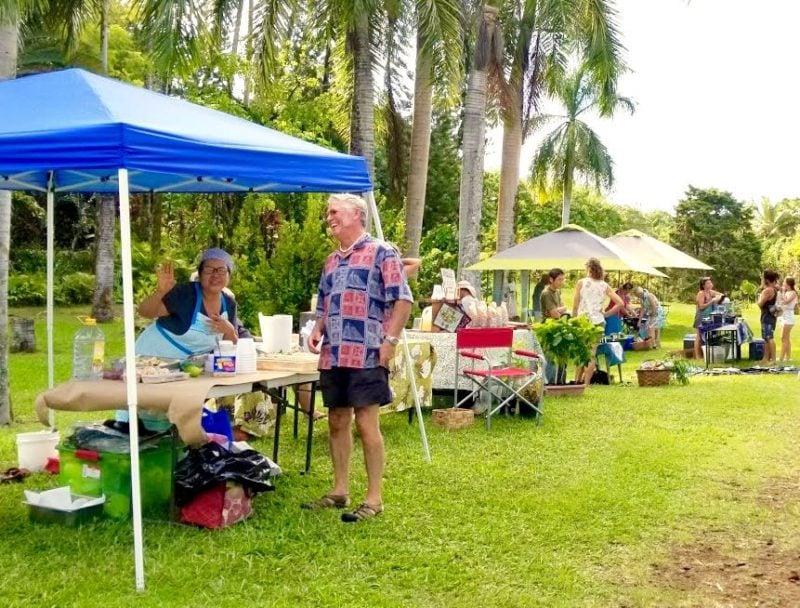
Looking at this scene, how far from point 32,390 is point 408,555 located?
7.33m

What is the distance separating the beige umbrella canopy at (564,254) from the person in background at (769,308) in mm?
2454

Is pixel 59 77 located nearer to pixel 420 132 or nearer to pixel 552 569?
pixel 552 569

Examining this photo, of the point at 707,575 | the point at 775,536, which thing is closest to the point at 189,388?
the point at 707,575

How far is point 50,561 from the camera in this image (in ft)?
13.2

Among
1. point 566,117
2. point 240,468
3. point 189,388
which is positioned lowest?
point 240,468

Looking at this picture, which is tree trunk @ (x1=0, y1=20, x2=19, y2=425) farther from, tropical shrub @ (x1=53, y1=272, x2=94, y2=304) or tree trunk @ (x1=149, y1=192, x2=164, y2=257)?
tropical shrub @ (x1=53, y1=272, x2=94, y2=304)

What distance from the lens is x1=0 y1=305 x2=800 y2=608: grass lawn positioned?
149 inches

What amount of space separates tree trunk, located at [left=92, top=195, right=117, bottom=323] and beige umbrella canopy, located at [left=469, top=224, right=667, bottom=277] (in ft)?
31.7

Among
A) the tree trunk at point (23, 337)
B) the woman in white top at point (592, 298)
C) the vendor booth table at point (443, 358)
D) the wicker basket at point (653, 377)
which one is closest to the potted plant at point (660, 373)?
the wicker basket at point (653, 377)

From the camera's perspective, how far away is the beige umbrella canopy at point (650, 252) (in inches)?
744

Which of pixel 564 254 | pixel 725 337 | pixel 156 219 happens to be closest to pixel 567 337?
pixel 564 254

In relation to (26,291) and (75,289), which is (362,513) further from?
(75,289)

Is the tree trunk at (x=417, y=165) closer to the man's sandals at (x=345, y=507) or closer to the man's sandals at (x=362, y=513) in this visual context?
the man's sandals at (x=345, y=507)

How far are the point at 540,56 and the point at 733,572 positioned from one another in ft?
50.6
